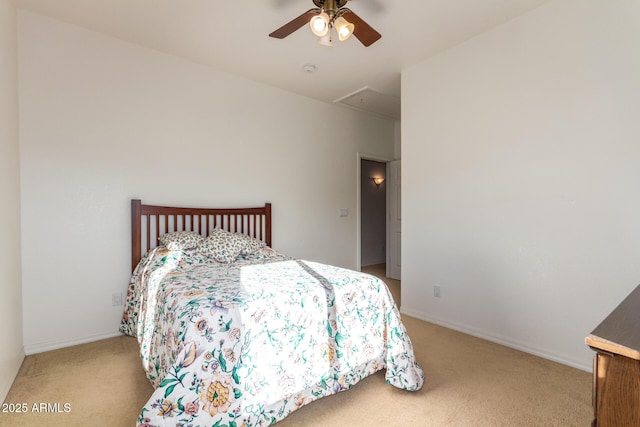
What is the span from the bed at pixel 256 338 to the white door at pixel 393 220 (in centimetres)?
290

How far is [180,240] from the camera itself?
9.32 feet

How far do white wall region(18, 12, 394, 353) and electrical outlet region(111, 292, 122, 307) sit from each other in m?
0.04

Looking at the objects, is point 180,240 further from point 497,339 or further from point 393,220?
point 393,220

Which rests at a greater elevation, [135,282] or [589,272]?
[589,272]

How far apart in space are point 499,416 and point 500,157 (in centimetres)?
192

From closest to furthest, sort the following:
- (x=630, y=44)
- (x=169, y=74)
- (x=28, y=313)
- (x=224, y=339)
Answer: (x=224, y=339)
(x=630, y=44)
(x=28, y=313)
(x=169, y=74)

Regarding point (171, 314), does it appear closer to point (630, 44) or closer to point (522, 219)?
point (522, 219)

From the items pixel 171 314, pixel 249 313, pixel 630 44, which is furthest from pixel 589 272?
pixel 171 314

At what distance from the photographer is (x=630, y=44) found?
81.4 inches

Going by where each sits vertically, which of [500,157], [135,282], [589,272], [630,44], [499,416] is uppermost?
[630,44]

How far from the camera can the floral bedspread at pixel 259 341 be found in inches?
56.4

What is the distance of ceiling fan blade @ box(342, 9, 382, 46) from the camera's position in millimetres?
1951

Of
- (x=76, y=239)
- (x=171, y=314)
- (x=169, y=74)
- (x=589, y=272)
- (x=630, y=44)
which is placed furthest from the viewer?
(x=169, y=74)

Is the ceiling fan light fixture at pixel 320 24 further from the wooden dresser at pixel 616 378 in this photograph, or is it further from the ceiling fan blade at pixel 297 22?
the wooden dresser at pixel 616 378
